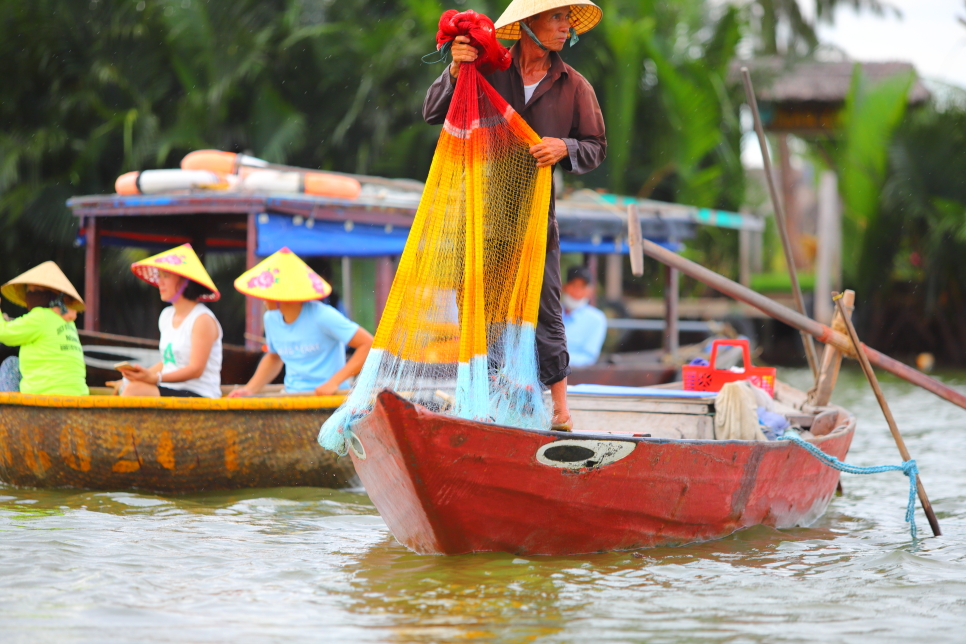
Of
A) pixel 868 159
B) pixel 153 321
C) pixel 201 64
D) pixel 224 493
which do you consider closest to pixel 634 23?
pixel 868 159

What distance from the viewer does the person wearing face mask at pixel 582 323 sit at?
8.56 metres

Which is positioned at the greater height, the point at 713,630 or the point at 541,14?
the point at 541,14

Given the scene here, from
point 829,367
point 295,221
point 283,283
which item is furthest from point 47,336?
point 829,367

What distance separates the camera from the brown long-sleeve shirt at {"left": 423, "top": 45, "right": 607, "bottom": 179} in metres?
3.92

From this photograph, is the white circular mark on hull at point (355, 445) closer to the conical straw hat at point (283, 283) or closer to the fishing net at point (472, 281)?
the fishing net at point (472, 281)

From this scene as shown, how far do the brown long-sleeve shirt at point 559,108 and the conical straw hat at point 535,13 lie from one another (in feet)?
0.28

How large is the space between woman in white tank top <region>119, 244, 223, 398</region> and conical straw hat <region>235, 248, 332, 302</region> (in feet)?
0.72

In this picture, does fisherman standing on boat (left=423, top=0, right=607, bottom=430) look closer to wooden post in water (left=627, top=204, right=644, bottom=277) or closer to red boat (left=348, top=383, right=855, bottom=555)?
red boat (left=348, top=383, right=855, bottom=555)

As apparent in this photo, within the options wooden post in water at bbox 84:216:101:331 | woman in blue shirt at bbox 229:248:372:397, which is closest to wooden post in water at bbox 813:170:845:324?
wooden post in water at bbox 84:216:101:331

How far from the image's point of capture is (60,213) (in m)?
13.4

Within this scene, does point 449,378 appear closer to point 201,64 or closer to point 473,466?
point 473,466

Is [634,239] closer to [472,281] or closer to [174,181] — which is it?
[472,281]

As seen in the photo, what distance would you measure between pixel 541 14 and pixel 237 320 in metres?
10.3

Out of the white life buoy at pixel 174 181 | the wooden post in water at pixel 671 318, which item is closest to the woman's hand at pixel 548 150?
the white life buoy at pixel 174 181
